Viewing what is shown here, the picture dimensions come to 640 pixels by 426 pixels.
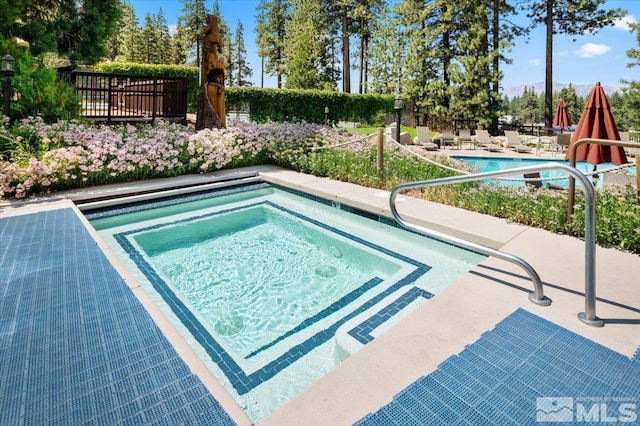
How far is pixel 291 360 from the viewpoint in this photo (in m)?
2.75

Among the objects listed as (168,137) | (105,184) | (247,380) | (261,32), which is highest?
(261,32)

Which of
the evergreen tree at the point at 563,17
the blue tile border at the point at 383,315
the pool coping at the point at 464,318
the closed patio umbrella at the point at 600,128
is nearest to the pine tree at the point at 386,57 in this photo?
the evergreen tree at the point at 563,17

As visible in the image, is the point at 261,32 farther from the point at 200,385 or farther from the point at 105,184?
the point at 200,385

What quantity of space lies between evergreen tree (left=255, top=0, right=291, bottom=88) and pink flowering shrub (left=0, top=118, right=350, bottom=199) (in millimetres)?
28752

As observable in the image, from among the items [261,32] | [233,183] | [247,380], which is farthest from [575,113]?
[247,380]

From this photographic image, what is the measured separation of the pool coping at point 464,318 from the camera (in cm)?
196

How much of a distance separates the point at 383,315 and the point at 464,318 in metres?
0.78

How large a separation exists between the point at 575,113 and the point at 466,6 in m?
53.6

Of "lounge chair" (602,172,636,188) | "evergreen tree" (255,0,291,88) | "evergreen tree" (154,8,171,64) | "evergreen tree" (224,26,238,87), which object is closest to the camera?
"lounge chair" (602,172,636,188)

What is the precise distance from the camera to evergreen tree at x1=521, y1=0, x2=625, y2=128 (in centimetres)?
1812

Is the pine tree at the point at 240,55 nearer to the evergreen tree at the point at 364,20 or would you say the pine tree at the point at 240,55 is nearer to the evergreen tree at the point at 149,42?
the evergreen tree at the point at 149,42

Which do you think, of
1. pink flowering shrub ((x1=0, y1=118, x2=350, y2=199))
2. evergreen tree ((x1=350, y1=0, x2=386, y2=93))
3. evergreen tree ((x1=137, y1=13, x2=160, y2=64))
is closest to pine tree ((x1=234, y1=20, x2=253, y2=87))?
evergreen tree ((x1=137, y1=13, x2=160, y2=64))

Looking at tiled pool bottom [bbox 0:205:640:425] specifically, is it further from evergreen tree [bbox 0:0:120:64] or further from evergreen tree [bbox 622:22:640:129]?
evergreen tree [bbox 622:22:640:129]

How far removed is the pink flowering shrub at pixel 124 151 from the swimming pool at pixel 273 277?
111 centimetres
